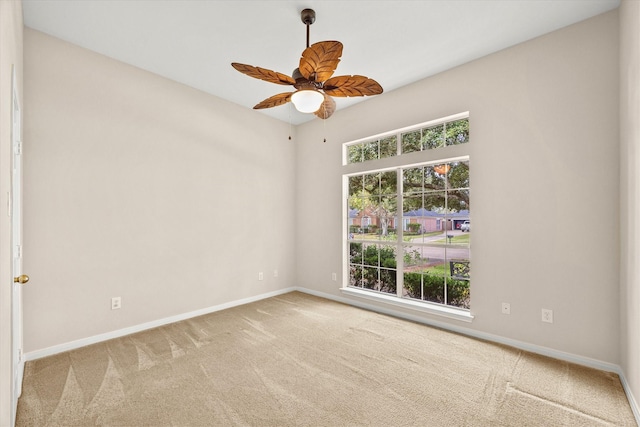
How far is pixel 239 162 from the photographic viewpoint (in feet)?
13.9

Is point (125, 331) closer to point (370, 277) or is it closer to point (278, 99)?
point (278, 99)

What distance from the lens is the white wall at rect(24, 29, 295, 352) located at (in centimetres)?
264

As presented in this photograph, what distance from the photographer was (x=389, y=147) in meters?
3.95

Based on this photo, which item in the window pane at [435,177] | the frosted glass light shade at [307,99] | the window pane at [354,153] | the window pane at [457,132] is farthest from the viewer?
the window pane at [354,153]

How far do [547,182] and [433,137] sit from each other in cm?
129

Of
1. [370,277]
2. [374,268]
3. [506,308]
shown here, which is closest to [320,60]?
[506,308]

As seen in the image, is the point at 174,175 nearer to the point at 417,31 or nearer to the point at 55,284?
the point at 55,284

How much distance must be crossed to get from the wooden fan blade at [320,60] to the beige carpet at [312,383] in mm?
2291

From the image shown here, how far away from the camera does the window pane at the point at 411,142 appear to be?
365 centimetres

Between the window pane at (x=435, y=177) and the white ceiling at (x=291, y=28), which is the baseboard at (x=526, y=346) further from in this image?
the white ceiling at (x=291, y=28)

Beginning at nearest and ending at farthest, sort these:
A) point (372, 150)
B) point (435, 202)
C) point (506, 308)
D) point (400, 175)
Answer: point (506, 308) < point (435, 202) < point (400, 175) < point (372, 150)

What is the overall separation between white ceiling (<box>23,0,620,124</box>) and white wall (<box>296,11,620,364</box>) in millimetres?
267

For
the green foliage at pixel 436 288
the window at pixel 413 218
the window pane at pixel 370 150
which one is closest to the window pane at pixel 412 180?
the window at pixel 413 218

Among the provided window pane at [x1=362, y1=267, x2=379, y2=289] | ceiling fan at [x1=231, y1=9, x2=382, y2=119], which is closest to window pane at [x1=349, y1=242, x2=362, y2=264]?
window pane at [x1=362, y1=267, x2=379, y2=289]
